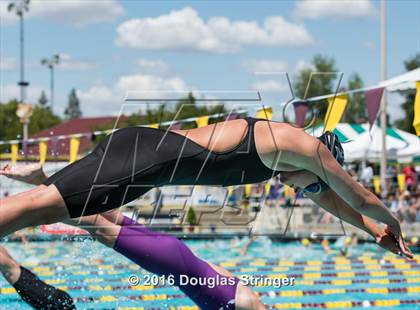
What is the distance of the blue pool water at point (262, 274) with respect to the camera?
7359mm

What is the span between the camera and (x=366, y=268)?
1059cm

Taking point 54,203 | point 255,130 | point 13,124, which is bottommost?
point 13,124

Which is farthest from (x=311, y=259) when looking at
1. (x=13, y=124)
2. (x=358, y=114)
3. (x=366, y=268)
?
(x=358, y=114)

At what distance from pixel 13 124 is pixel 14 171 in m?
49.1

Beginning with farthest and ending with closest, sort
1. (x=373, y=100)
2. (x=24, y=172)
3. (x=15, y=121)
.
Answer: (x=15, y=121), (x=373, y=100), (x=24, y=172)

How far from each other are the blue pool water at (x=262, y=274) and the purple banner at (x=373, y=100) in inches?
84.0

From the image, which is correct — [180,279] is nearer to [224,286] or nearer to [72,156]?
[224,286]

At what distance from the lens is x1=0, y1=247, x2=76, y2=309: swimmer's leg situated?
14.9 feet

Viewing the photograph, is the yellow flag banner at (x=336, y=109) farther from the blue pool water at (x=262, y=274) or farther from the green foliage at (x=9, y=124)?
the green foliage at (x=9, y=124)

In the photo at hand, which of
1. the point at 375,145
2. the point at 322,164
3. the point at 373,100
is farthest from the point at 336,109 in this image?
the point at 375,145

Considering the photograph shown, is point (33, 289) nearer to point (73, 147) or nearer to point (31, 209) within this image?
point (31, 209)

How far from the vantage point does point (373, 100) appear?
859 centimetres

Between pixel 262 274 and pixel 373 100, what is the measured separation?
2.65 metres

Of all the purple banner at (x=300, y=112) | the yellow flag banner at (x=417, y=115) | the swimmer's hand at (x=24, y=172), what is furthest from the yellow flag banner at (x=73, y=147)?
the swimmer's hand at (x=24, y=172)
